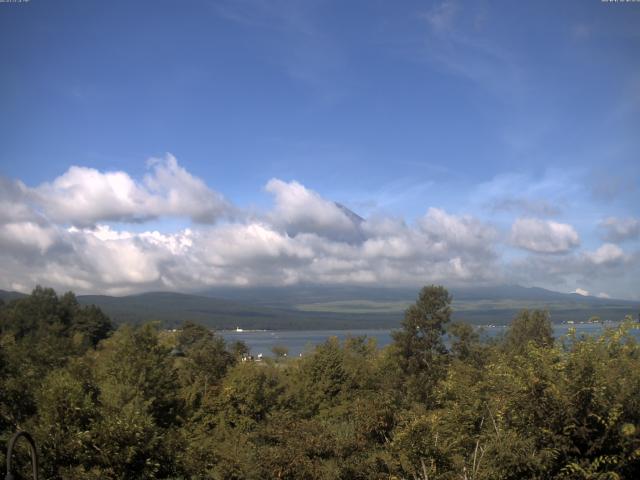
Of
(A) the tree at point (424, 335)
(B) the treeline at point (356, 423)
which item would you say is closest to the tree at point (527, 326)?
(A) the tree at point (424, 335)

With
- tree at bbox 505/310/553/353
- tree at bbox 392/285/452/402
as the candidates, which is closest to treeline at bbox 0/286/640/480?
tree at bbox 392/285/452/402

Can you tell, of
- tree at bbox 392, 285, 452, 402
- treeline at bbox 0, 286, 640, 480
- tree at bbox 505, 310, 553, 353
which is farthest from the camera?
tree at bbox 505, 310, 553, 353

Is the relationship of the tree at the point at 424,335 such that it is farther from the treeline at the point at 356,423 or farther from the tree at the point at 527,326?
the treeline at the point at 356,423

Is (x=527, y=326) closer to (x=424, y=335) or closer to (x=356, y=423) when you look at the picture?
(x=424, y=335)

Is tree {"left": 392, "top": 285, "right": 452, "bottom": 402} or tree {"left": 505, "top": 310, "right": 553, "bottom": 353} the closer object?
tree {"left": 392, "top": 285, "right": 452, "bottom": 402}

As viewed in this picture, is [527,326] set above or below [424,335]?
above

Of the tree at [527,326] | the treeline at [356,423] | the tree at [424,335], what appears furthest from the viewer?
the tree at [527,326]

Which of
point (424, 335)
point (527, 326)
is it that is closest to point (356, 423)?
point (424, 335)

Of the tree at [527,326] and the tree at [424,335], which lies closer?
the tree at [424,335]

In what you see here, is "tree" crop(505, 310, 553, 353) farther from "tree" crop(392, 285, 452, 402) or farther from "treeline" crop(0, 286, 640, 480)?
"treeline" crop(0, 286, 640, 480)

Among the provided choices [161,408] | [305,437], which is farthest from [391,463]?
→ [161,408]

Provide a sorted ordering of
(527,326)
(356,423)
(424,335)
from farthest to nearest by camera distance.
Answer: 1. (527,326)
2. (424,335)
3. (356,423)

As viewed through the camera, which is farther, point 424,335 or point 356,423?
point 424,335

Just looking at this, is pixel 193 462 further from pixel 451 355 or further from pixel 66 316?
pixel 66 316
